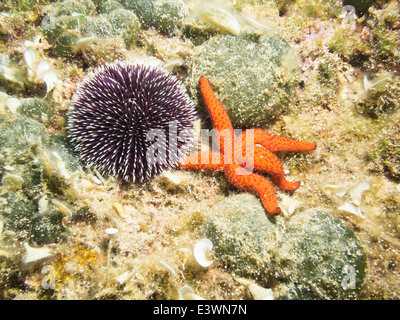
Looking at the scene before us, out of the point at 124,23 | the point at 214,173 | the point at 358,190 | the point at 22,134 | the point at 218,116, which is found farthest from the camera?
the point at 124,23

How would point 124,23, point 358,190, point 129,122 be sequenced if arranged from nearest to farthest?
point 129,122
point 358,190
point 124,23

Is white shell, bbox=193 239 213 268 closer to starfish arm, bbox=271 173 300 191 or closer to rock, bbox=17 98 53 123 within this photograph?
starfish arm, bbox=271 173 300 191

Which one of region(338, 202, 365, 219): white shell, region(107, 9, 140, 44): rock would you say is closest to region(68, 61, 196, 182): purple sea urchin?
region(107, 9, 140, 44): rock

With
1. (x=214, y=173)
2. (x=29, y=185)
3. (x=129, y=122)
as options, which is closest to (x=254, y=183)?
(x=214, y=173)

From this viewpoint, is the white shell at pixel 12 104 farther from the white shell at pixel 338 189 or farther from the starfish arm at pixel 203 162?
the white shell at pixel 338 189

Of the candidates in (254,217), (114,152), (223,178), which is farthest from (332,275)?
(114,152)

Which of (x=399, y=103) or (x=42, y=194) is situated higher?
(x=399, y=103)

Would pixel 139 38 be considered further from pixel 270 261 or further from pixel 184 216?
pixel 270 261

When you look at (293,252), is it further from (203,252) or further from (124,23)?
(124,23)
